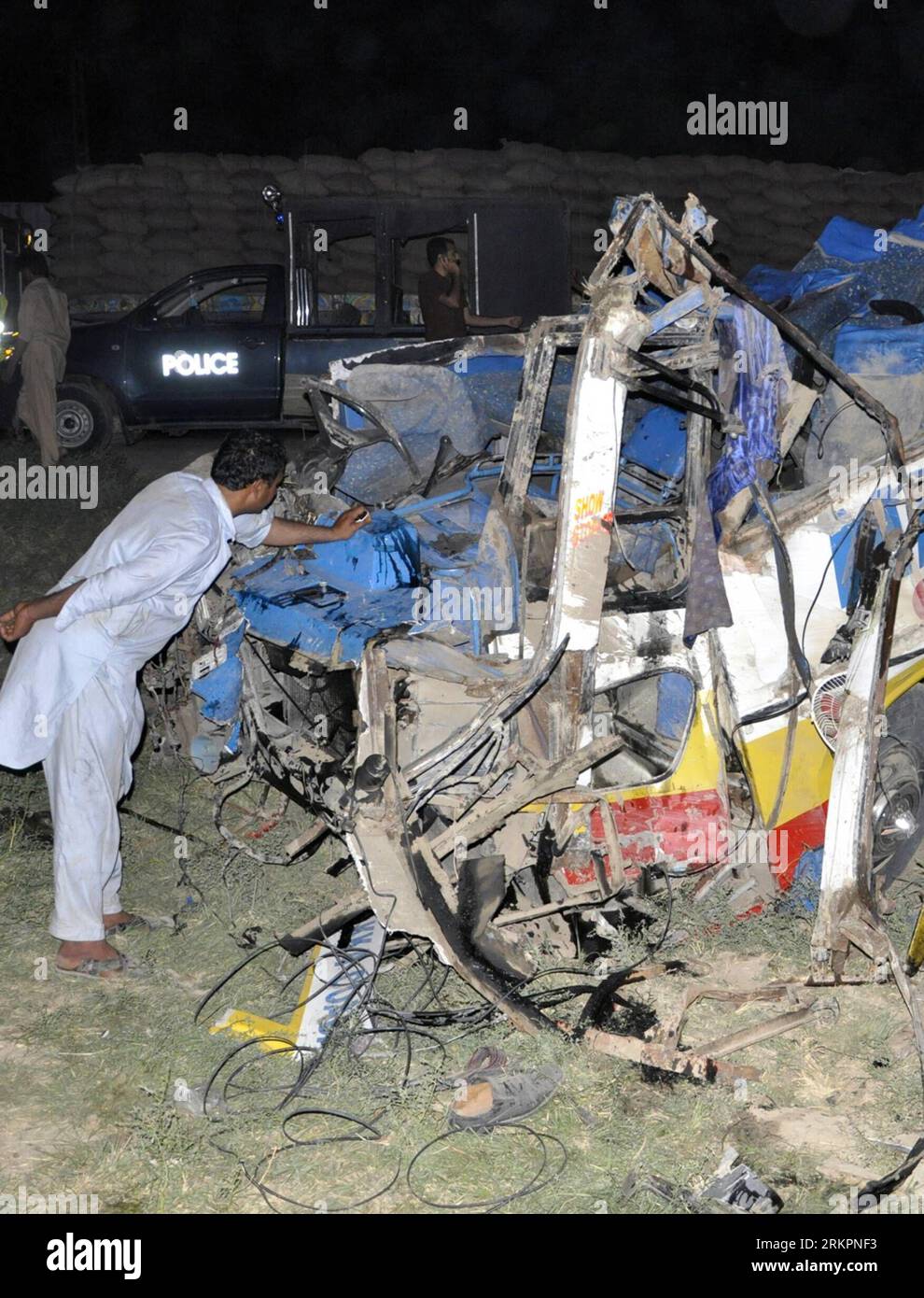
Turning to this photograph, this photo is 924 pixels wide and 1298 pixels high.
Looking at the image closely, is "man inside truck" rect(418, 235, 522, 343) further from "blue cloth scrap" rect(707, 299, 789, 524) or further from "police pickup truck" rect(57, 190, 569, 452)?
"blue cloth scrap" rect(707, 299, 789, 524)

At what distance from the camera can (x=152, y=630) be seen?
434 centimetres

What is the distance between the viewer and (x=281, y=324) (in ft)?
34.3

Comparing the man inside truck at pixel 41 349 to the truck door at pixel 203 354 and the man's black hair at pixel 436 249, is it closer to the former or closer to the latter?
the truck door at pixel 203 354

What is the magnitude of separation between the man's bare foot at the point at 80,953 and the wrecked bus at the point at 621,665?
803 mm

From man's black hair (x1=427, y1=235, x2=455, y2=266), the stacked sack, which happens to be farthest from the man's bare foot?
the stacked sack

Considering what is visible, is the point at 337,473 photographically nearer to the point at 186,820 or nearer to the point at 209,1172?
the point at 186,820

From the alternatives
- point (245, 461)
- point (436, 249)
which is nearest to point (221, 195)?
point (436, 249)

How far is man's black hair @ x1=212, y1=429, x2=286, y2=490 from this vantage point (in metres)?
4.33

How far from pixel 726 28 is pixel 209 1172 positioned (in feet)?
65.1

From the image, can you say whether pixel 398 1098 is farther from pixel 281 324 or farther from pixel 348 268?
pixel 348 268

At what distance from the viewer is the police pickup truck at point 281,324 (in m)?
10.2

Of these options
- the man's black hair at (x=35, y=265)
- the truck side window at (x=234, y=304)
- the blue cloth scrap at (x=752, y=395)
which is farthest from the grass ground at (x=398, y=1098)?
the truck side window at (x=234, y=304)

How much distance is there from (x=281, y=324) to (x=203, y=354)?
70 centimetres
